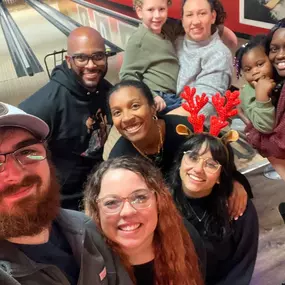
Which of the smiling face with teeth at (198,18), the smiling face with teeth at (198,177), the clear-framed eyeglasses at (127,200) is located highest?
the smiling face with teeth at (198,18)

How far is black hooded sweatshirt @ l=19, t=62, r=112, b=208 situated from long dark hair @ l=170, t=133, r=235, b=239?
0.61 metres

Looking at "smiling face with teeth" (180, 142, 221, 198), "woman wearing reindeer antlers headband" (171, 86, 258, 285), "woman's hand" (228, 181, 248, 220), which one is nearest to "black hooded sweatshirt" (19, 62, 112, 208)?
"woman wearing reindeer antlers headband" (171, 86, 258, 285)

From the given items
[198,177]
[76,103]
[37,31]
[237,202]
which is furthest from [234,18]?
[37,31]

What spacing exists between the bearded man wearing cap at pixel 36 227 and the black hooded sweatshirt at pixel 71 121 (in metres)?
0.91

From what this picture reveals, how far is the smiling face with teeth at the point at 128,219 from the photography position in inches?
50.7

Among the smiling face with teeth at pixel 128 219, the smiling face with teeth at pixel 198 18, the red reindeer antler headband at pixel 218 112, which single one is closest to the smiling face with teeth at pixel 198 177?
the red reindeer antler headband at pixel 218 112

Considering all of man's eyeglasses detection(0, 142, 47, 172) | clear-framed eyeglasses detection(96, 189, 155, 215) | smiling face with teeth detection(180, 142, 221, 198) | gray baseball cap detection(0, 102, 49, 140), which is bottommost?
smiling face with teeth detection(180, 142, 221, 198)

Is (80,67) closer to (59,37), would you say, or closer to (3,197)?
(3,197)

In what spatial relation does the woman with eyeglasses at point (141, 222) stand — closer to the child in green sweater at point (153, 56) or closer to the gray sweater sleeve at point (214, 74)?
the gray sweater sleeve at point (214, 74)

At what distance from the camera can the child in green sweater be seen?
7.79 feet

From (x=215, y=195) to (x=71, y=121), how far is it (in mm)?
849

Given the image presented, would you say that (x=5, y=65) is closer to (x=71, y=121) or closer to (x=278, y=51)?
(x=71, y=121)

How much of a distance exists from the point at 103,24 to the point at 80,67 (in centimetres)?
531

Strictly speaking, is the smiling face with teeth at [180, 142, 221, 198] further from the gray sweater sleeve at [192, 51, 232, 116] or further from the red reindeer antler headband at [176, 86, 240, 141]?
the gray sweater sleeve at [192, 51, 232, 116]
